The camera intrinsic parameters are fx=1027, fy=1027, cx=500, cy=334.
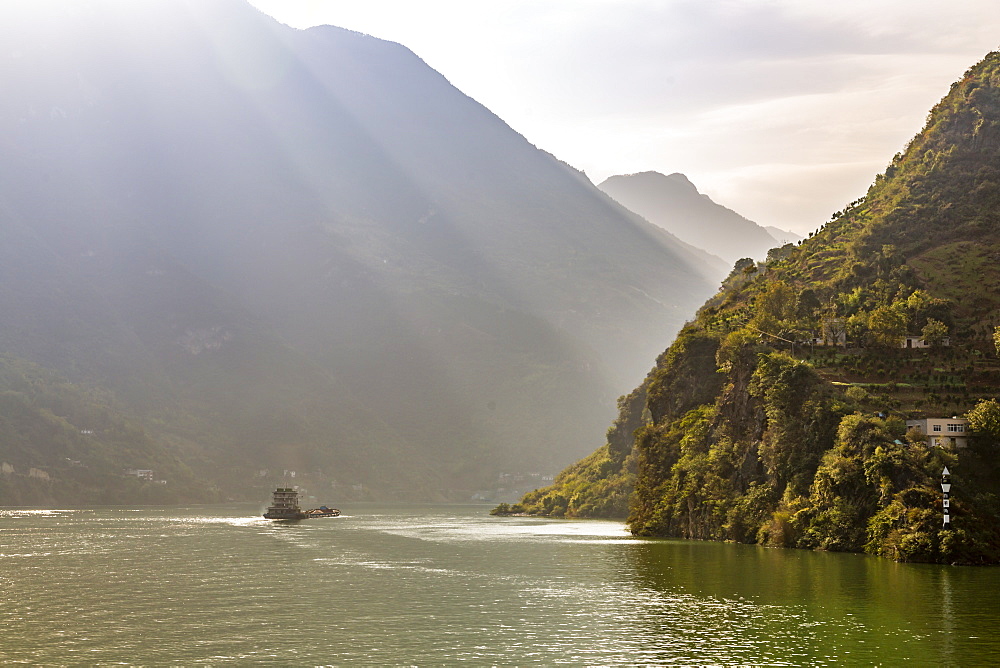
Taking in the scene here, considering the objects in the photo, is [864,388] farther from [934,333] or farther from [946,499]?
[946,499]

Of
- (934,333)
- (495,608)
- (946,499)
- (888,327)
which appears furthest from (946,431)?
(495,608)

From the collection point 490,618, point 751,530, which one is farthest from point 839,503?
point 490,618

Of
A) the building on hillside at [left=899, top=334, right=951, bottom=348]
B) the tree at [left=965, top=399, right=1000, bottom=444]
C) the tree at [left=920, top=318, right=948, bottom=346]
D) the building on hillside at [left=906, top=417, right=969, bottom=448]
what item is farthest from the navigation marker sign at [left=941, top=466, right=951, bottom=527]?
the building on hillside at [left=899, top=334, right=951, bottom=348]

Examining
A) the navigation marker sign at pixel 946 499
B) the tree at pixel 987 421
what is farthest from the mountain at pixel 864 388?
the navigation marker sign at pixel 946 499

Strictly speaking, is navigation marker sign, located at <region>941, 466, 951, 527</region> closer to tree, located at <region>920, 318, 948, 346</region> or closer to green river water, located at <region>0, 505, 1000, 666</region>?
green river water, located at <region>0, 505, 1000, 666</region>

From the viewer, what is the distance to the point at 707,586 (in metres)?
89.3

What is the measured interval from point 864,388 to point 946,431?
17.0 metres

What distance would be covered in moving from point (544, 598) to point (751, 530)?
192ft

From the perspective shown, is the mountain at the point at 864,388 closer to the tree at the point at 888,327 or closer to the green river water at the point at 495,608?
the tree at the point at 888,327

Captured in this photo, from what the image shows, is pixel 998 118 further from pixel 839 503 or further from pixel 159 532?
pixel 159 532

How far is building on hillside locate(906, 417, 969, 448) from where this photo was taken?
11362cm

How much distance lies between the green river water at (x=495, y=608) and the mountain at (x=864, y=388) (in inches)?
321

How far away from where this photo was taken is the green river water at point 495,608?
5984cm

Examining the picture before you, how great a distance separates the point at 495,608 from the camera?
258 feet
